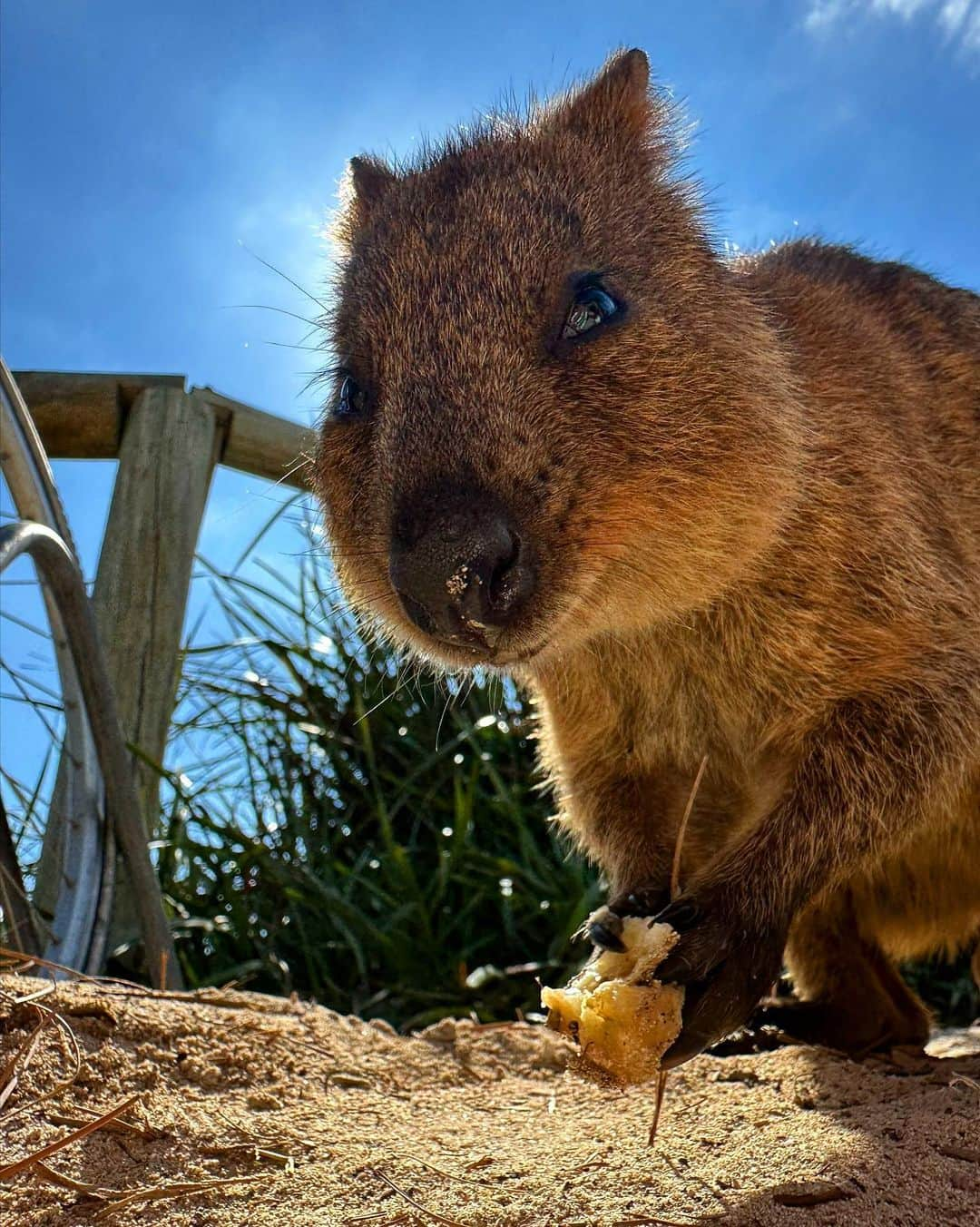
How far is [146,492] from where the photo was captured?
17.3 ft

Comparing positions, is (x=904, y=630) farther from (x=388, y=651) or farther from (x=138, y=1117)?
(x=388, y=651)

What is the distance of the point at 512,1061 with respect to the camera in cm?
345

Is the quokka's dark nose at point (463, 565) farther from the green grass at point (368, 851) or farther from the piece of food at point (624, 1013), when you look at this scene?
the green grass at point (368, 851)

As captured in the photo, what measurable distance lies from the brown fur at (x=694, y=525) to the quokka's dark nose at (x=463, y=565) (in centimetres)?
6

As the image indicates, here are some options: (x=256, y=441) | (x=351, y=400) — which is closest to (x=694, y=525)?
(x=351, y=400)


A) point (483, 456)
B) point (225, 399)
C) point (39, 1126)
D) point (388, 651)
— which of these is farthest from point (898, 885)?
point (225, 399)

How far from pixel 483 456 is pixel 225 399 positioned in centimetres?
356

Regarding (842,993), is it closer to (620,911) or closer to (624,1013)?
(620,911)

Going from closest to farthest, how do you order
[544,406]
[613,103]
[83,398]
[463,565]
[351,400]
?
[463,565] < [544,406] < [351,400] < [613,103] < [83,398]

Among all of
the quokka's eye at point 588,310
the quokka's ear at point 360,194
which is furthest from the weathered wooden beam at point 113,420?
the quokka's eye at point 588,310

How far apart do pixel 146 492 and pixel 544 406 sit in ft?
10.6

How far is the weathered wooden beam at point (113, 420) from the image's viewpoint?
5.41 meters

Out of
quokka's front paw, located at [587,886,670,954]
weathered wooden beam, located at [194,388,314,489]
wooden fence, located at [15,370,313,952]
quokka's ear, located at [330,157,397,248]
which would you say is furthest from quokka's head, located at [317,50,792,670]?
weathered wooden beam, located at [194,388,314,489]

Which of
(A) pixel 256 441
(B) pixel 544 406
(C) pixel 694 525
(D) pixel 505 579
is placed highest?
(A) pixel 256 441
